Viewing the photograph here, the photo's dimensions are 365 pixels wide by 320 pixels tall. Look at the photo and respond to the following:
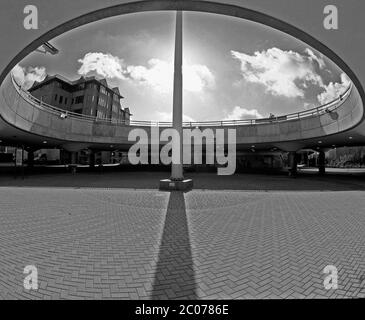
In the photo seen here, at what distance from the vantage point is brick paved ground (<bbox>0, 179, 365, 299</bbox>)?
3137 millimetres

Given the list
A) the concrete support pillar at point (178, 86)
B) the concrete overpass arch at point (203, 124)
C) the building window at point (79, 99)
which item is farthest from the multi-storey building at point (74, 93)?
the concrete support pillar at point (178, 86)

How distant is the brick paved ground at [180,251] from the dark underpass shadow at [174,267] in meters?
0.02

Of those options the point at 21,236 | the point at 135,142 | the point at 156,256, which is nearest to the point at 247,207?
the point at 156,256

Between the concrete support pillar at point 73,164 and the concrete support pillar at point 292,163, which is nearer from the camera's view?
the concrete support pillar at point 292,163

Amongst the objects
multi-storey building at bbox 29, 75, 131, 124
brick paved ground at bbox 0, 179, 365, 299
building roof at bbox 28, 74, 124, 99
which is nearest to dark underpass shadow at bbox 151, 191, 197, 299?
brick paved ground at bbox 0, 179, 365, 299

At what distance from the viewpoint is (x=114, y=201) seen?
9719 millimetres

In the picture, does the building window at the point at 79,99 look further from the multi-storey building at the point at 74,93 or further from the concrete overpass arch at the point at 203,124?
the concrete overpass arch at the point at 203,124

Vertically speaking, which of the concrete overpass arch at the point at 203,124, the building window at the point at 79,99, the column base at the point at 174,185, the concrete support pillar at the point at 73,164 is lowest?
the column base at the point at 174,185

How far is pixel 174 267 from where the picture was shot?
372 cm

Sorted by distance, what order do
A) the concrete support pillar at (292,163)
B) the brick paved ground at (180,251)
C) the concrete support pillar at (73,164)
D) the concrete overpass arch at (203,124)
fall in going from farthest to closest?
the concrete support pillar at (73,164) < the concrete support pillar at (292,163) < the concrete overpass arch at (203,124) < the brick paved ground at (180,251)

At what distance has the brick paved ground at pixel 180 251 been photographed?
3137 millimetres

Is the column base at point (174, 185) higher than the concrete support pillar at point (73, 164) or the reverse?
the reverse

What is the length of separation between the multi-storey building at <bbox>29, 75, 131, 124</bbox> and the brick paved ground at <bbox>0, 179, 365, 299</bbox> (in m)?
59.4

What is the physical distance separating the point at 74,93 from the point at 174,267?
75.3 m
